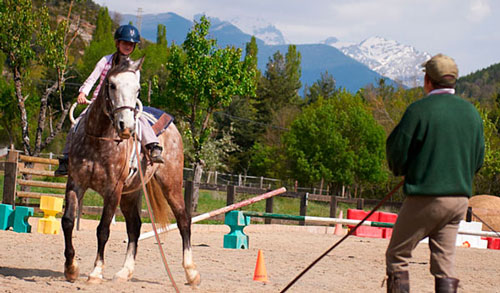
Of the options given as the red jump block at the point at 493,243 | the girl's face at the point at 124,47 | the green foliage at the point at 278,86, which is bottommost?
the red jump block at the point at 493,243

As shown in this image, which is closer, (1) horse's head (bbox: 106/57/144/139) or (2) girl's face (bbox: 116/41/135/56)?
(1) horse's head (bbox: 106/57/144/139)

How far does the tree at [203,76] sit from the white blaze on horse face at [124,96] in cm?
1751

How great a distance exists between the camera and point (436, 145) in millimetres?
3994

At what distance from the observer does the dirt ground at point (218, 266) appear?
20.4ft

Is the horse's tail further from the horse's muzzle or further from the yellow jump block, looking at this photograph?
the yellow jump block

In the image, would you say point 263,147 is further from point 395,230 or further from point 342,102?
point 395,230

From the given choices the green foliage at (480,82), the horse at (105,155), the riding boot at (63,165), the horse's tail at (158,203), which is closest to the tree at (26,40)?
the horse's tail at (158,203)

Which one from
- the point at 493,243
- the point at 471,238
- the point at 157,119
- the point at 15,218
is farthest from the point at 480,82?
the point at 157,119

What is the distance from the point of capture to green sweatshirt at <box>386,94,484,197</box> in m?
3.99

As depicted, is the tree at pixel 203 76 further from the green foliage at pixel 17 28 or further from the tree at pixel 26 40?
the green foliage at pixel 17 28

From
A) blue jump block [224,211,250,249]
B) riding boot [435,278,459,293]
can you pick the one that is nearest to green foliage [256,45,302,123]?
blue jump block [224,211,250,249]

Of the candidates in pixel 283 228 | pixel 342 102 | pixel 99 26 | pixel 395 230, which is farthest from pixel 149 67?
pixel 395 230

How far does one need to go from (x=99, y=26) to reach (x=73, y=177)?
9674 centimetres

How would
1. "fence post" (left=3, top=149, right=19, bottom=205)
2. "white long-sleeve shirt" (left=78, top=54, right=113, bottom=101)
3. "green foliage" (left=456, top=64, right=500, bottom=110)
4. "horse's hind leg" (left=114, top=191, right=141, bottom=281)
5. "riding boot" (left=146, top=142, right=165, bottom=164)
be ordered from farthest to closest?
1. "green foliage" (left=456, top=64, right=500, bottom=110)
2. "fence post" (left=3, top=149, right=19, bottom=205)
3. "horse's hind leg" (left=114, top=191, right=141, bottom=281)
4. "riding boot" (left=146, top=142, right=165, bottom=164)
5. "white long-sleeve shirt" (left=78, top=54, right=113, bottom=101)
